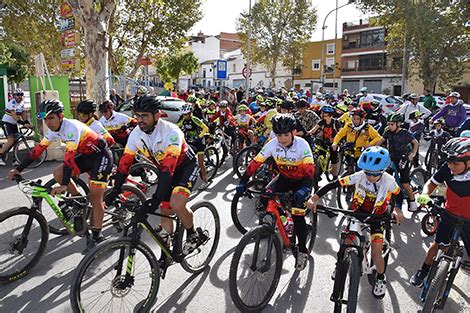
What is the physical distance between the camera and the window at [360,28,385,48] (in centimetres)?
5037

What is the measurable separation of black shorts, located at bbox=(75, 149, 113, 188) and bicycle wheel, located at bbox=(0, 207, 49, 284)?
2.67 ft

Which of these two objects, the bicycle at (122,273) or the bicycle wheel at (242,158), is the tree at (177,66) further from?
the bicycle at (122,273)

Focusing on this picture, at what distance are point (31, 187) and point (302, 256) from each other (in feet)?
10.4

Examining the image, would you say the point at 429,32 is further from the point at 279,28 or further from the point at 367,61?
the point at 367,61

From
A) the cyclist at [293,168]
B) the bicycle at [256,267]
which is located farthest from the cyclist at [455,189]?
the bicycle at [256,267]

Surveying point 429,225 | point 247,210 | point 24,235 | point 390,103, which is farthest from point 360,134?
point 390,103

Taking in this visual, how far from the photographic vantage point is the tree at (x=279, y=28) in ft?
148

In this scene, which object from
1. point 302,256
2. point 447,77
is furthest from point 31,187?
point 447,77

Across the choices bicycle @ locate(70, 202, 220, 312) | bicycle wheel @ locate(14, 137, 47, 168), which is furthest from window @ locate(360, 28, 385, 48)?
bicycle @ locate(70, 202, 220, 312)

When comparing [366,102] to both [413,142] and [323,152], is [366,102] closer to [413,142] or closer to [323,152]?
[323,152]

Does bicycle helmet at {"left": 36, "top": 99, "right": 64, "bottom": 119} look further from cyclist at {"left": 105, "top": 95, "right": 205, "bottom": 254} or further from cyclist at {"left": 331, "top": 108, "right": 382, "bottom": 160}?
cyclist at {"left": 331, "top": 108, "right": 382, "bottom": 160}

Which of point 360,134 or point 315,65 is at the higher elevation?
point 315,65

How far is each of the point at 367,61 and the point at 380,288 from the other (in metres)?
53.7

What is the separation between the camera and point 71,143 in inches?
180
